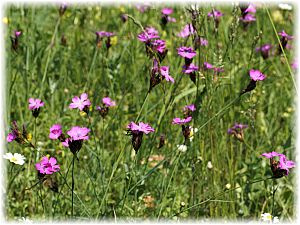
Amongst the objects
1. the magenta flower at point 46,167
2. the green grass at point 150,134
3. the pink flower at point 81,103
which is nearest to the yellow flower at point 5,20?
the green grass at point 150,134

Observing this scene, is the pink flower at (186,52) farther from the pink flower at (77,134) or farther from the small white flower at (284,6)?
the small white flower at (284,6)

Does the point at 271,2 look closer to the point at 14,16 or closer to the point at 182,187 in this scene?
the point at 14,16

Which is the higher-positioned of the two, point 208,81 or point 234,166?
point 208,81

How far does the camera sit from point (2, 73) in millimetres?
2344

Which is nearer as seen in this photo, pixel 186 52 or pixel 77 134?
pixel 77 134

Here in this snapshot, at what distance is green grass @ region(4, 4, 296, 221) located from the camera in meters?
1.81

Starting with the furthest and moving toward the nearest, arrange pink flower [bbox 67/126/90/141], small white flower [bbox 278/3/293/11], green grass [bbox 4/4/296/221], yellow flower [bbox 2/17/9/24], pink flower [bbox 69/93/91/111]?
small white flower [bbox 278/3/293/11] < yellow flower [bbox 2/17/9/24] < green grass [bbox 4/4/296/221] < pink flower [bbox 69/93/91/111] < pink flower [bbox 67/126/90/141]

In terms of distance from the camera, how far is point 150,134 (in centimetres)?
216

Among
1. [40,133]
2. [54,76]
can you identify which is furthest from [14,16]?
[40,133]

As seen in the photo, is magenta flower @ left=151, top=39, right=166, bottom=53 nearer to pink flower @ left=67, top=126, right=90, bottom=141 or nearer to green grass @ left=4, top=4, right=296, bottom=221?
green grass @ left=4, top=4, right=296, bottom=221

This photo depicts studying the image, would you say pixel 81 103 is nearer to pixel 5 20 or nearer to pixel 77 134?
pixel 77 134

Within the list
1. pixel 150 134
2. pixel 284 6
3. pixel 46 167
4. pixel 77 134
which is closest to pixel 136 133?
pixel 77 134

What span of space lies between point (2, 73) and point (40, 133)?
297 mm

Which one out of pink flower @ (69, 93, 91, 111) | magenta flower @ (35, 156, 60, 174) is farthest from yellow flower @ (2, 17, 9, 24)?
magenta flower @ (35, 156, 60, 174)
